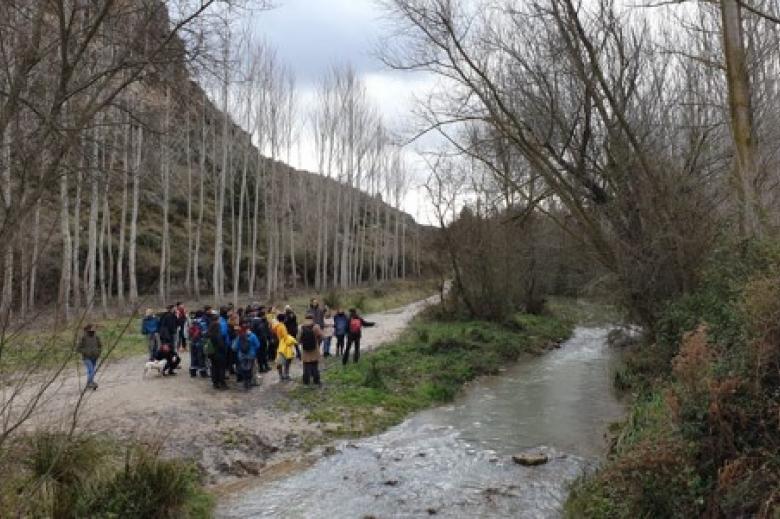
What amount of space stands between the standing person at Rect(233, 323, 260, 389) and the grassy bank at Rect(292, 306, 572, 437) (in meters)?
1.23

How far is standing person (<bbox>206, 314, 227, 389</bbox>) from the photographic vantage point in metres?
14.7

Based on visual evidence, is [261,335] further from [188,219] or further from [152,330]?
[188,219]

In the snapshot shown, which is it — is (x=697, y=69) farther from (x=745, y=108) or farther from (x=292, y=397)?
(x=292, y=397)

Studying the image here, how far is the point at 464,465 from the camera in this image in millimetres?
10664

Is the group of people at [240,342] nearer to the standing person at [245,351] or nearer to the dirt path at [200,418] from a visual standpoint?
the standing person at [245,351]

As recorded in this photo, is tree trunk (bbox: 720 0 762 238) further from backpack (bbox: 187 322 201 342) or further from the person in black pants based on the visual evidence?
backpack (bbox: 187 322 201 342)

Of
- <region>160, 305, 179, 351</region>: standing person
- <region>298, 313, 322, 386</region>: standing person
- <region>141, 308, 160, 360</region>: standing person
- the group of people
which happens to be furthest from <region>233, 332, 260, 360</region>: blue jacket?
<region>141, 308, 160, 360</region>: standing person

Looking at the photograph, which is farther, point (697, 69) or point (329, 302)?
point (329, 302)

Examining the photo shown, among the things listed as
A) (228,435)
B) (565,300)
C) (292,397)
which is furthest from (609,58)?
(565,300)

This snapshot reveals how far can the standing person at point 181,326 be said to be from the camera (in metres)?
18.9

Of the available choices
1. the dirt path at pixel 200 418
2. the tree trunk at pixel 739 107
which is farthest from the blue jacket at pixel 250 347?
the tree trunk at pixel 739 107

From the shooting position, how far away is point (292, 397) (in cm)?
1464

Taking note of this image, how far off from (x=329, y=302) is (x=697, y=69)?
18977 mm

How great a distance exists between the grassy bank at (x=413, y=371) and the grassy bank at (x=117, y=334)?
4533 millimetres
